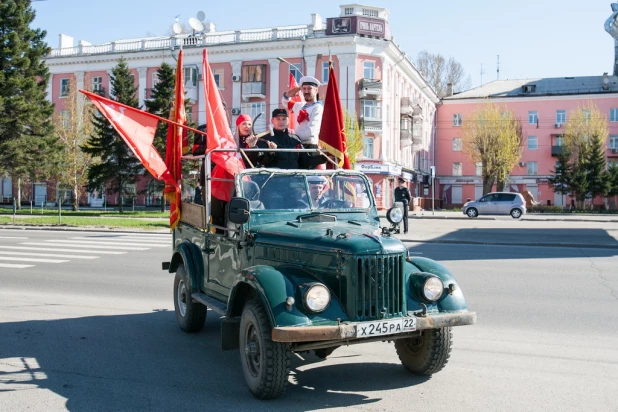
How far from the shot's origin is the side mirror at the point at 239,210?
234 inches

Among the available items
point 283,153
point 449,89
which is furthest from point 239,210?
point 449,89

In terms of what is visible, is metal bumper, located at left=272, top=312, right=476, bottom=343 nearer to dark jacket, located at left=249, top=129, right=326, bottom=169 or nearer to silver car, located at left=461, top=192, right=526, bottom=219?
dark jacket, located at left=249, top=129, right=326, bottom=169

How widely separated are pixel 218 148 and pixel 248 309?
2.50 meters

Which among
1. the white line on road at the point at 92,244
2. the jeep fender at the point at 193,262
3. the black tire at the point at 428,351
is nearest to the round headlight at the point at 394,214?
the black tire at the point at 428,351

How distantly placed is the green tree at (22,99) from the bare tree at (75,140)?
499 cm

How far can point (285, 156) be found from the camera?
7215 mm

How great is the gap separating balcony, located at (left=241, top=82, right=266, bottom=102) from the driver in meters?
47.3

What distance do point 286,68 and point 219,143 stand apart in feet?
151

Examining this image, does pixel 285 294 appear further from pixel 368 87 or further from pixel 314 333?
pixel 368 87

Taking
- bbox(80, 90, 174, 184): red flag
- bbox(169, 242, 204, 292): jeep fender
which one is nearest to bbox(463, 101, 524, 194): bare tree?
bbox(169, 242, 204, 292): jeep fender

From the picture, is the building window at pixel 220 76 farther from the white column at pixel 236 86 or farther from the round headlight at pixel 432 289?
the round headlight at pixel 432 289

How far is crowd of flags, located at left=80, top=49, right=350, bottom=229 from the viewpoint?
7.14 m

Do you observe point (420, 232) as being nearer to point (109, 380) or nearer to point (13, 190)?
point (109, 380)

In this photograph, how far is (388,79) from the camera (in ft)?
176
